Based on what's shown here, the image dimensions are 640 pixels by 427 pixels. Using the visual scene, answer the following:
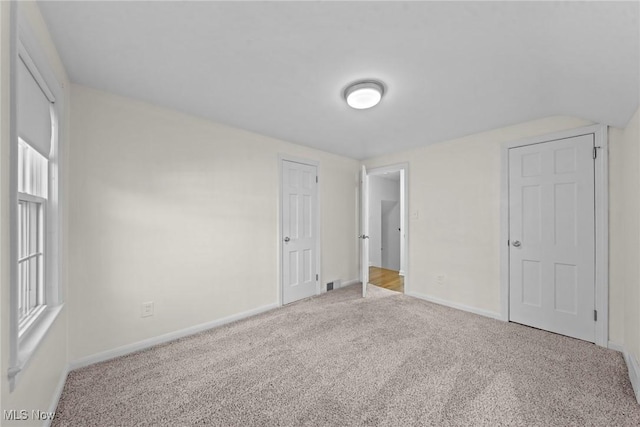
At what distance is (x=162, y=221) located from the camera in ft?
7.84

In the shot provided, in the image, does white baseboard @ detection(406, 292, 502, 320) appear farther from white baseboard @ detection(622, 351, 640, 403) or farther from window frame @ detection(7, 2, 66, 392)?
window frame @ detection(7, 2, 66, 392)

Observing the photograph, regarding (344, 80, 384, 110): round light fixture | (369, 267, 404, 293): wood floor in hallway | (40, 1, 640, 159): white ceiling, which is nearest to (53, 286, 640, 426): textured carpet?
(369, 267, 404, 293): wood floor in hallway

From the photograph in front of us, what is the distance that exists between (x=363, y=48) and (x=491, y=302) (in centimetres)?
305

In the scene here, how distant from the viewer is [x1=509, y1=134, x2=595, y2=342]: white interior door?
238 cm

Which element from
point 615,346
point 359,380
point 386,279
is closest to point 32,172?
point 359,380

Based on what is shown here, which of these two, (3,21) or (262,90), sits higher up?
(262,90)

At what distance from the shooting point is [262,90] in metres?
2.12

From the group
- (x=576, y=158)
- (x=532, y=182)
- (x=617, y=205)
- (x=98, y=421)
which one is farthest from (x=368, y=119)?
(x=98, y=421)

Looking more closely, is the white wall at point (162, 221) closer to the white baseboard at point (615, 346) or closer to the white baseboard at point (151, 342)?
the white baseboard at point (151, 342)

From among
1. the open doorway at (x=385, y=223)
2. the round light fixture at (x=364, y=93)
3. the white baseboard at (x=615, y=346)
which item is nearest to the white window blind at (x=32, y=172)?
the round light fixture at (x=364, y=93)

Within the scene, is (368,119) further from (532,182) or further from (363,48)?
(532,182)

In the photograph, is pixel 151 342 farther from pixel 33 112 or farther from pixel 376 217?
pixel 376 217

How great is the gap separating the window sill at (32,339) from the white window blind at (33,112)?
1.00 meters

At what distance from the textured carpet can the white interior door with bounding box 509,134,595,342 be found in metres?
0.23
